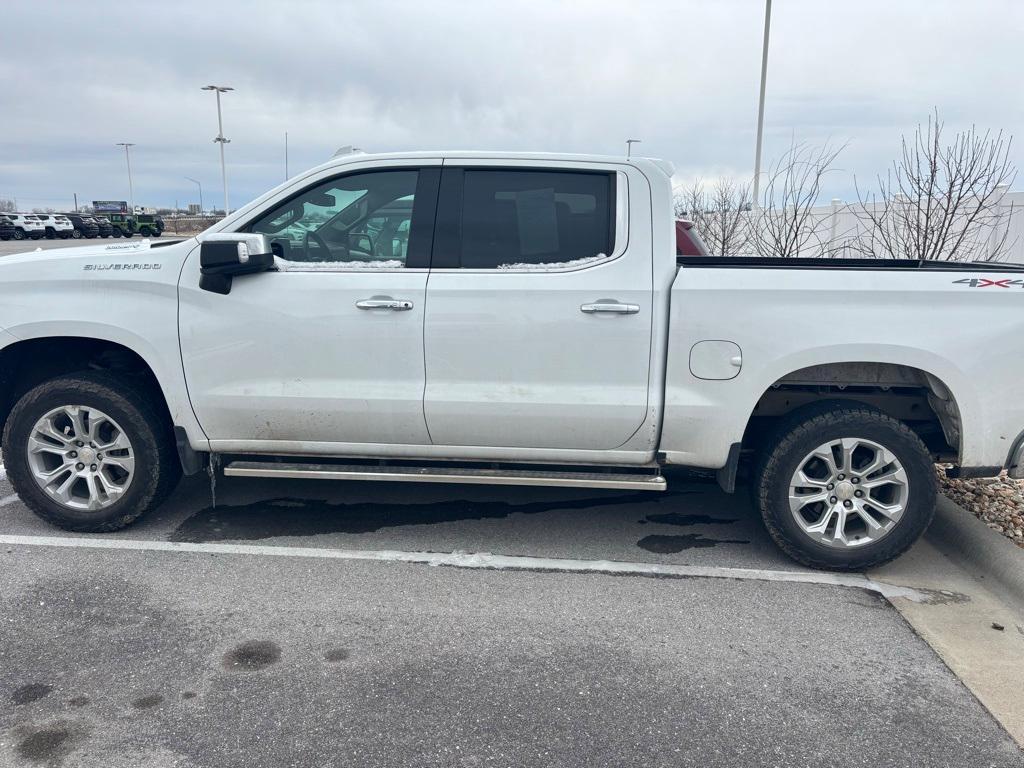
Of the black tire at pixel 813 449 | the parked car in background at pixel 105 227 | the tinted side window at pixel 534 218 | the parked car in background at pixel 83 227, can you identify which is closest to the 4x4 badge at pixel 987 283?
the black tire at pixel 813 449

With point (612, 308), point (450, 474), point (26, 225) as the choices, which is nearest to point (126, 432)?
point (450, 474)

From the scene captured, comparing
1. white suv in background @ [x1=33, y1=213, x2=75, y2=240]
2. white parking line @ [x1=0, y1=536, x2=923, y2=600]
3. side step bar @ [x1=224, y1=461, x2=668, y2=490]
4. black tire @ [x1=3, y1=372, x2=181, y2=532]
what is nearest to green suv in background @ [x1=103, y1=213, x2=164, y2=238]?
white suv in background @ [x1=33, y1=213, x2=75, y2=240]

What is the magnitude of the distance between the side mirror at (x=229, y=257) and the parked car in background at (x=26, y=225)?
5030 centimetres

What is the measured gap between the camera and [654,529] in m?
4.79

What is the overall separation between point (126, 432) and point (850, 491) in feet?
12.5

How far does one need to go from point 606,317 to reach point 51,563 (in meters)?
3.12

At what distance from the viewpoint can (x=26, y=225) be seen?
4634 centimetres

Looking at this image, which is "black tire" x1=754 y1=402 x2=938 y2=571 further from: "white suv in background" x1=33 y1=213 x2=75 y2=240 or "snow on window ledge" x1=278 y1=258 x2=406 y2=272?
"white suv in background" x1=33 y1=213 x2=75 y2=240

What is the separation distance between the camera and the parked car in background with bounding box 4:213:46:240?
1815 inches

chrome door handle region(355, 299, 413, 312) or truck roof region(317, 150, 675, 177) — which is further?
truck roof region(317, 150, 675, 177)

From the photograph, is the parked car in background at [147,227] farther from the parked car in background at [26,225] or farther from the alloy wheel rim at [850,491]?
the alloy wheel rim at [850,491]

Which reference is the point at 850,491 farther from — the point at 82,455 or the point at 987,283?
the point at 82,455

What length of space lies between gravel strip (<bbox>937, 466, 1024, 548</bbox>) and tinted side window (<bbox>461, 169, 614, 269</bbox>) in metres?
2.37

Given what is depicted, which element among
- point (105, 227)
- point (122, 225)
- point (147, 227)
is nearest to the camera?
point (147, 227)
